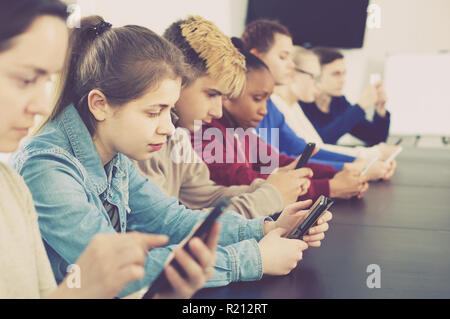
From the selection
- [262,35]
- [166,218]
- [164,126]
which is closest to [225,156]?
[166,218]

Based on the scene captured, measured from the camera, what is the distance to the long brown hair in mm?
818

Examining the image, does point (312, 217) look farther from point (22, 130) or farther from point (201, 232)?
point (22, 130)

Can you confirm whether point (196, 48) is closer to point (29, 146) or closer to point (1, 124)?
point (29, 146)

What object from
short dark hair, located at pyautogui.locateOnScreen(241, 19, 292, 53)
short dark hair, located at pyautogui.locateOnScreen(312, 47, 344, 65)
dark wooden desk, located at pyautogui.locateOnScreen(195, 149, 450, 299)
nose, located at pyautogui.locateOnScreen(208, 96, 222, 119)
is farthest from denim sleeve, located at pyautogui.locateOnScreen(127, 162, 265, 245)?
short dark hair, located at pyautogui.locateOnScreen(312, 47, 344, 65)

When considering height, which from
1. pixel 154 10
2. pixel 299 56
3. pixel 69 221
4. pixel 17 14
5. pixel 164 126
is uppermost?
pixel 154 10

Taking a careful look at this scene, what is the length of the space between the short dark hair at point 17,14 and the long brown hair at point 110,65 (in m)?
0.28

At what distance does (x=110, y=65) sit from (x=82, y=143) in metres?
0.13

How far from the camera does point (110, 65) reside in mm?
824

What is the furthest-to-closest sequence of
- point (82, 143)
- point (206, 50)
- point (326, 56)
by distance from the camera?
point (326, 56) → point (206, 50) → point (82, 143)

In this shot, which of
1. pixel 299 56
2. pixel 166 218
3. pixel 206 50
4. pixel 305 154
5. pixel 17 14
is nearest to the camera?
pixel 17 14

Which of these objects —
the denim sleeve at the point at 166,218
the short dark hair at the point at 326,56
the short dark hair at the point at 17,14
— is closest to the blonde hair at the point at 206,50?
the denim sleeve at the point at 166,218

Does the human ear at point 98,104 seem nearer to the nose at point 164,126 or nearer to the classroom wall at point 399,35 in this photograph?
the nose at point 164,126

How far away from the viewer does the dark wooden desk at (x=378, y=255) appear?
725 mm

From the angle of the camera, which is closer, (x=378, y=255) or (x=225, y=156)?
(x=378, y=255)
